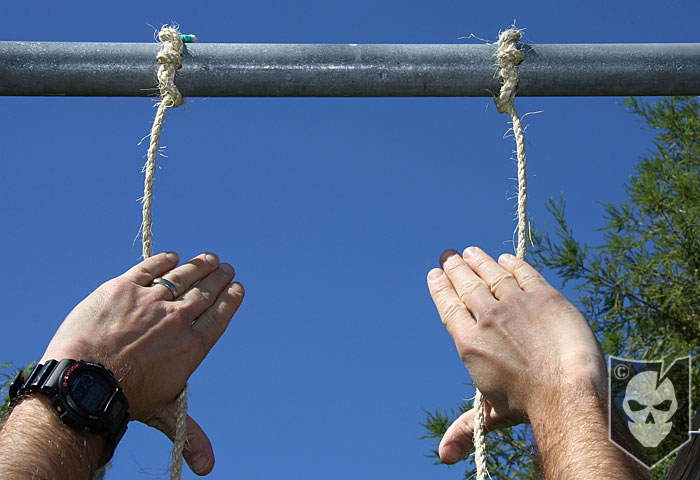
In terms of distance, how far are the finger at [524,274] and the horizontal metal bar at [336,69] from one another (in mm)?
430

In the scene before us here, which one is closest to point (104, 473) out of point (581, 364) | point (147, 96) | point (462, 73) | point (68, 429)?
point (68, 429)

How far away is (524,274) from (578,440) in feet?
1.43

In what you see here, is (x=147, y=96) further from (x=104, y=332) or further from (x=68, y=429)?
(x=68, y=429)

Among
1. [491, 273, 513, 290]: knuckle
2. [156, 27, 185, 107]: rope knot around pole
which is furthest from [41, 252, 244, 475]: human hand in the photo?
[491, 273, 513, 290]: knuckle

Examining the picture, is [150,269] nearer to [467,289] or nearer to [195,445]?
[195,445]

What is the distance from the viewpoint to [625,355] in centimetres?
469

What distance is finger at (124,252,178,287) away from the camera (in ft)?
5.82

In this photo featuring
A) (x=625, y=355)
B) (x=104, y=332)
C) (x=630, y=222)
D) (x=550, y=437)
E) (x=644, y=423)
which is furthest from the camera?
(x=630, y=222)

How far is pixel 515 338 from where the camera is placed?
1.59m

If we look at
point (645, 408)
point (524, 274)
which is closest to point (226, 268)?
point (524, 274)

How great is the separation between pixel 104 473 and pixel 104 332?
0.33 meters

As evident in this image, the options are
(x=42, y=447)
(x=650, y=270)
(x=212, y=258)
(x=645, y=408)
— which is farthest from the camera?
(x=650, y=270)

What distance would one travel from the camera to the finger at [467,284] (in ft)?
5.45

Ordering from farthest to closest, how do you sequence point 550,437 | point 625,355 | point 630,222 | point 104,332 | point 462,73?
1. point 630,222
2. point 625,355
3. point 462,73
4. point 104,332
5. point 550,437
